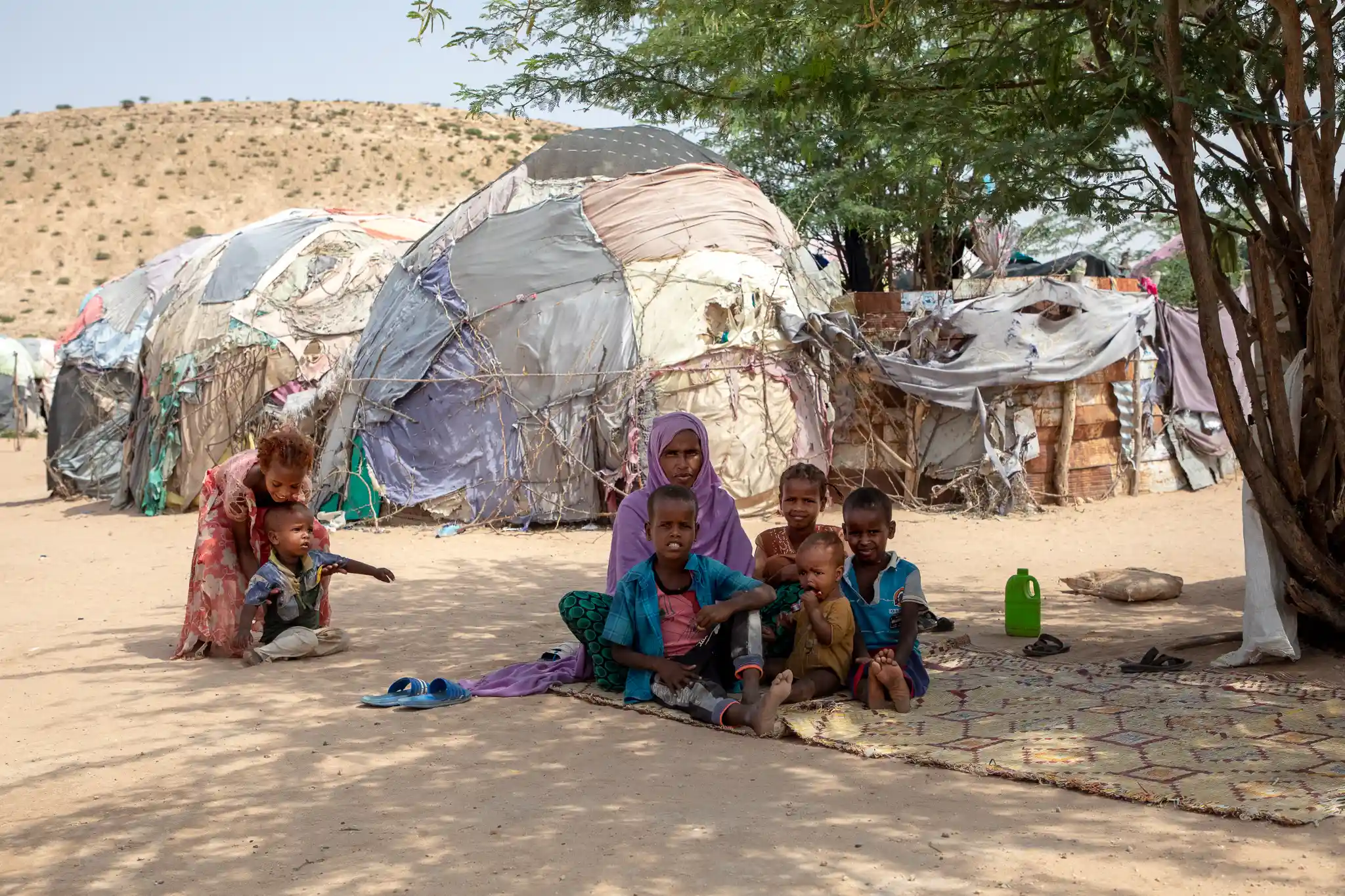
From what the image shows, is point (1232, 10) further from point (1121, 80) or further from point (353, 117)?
point (353, 117)

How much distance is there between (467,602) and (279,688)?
7.37 feet

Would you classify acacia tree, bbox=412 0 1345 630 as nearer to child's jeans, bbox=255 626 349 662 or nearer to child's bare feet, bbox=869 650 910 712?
child's bare feet, bbox=869 650 910 712

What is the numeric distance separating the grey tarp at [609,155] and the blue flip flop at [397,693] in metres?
7.82

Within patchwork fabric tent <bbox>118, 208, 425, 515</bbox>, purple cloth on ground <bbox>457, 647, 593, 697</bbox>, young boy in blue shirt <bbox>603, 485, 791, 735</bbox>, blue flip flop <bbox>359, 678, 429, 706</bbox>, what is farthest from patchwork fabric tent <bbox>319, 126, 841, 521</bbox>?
young boy in blue shirt <bbox>603, 485, 791, 735</bbox>

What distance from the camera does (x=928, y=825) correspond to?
9.98 feet

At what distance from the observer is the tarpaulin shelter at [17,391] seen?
2319cm

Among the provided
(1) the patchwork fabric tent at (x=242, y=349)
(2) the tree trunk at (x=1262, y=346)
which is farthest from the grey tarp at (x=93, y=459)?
(2) the tree trunk at (x=1262, y=346)

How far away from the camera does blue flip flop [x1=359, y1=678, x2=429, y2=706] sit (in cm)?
452

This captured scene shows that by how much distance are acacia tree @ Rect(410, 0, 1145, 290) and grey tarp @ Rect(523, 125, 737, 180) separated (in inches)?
199

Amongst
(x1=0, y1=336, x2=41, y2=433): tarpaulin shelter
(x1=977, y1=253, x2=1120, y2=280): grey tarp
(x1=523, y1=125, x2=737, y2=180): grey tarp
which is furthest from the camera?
(x1=0, y1=336, x2=41, y2=433): tarpaulin shelter

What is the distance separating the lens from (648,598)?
4254 mm

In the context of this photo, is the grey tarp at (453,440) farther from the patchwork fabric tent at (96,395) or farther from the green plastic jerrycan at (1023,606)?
the green plastic jerrycan at (1023,606)

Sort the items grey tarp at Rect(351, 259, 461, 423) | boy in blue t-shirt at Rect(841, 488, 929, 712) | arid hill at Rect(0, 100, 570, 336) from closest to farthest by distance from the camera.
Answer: boy in blue t-shirt at Rect(841, 488, 929, 712)
grey tarp at Rect(351, 259, 461, 423)
arid hill at Rect(0, 100, 570, 336)

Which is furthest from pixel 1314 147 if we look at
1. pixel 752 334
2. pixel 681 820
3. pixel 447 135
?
pixel 447 135
